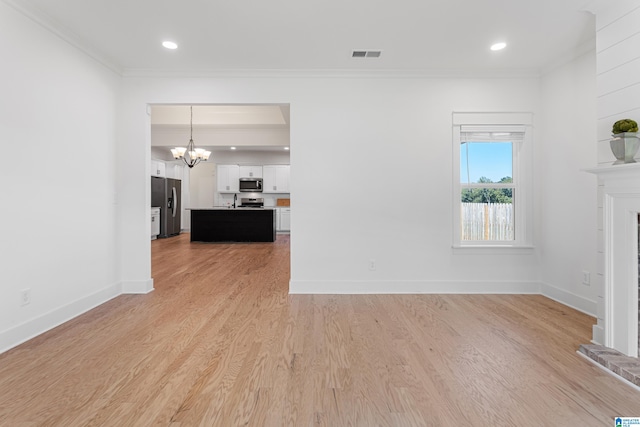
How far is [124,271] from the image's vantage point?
3.81 meters

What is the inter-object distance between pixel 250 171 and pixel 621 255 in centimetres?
951

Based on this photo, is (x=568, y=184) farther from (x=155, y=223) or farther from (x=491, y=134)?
(x=155, y=223)

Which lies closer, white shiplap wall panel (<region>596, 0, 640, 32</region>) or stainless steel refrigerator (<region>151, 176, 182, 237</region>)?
white shiplap wall panel (<region>596, 0, 640, 32</region>)

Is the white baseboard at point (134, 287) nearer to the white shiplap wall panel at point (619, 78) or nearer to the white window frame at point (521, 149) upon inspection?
the white window frame at point (521, 149)

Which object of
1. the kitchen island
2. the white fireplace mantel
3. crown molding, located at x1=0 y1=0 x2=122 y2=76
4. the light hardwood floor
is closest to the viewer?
the light hardwood floor

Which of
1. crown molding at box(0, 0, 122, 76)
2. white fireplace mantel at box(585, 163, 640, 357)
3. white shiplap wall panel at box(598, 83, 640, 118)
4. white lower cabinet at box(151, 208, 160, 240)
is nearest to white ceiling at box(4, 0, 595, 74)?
crown molding at box(0, 0, 122, 76)

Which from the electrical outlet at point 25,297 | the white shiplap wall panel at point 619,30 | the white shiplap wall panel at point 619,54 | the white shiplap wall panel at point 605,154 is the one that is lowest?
the electrical outlet at point 25,297

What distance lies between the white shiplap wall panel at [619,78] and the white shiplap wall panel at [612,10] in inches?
13.8

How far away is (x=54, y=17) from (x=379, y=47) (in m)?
2.78

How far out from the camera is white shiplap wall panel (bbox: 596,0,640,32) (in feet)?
7.32

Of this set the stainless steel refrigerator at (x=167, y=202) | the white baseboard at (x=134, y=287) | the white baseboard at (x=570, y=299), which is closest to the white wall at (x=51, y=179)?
the white baseboard at (x=134, y=287)

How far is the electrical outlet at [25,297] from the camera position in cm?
251

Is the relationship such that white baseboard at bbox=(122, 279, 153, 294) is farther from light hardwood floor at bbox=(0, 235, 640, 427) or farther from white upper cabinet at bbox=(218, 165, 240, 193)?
white upper cabinet at bbox=(218, 165, 240, 193)

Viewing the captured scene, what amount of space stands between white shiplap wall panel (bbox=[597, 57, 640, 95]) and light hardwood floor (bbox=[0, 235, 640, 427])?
1844 mm
